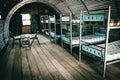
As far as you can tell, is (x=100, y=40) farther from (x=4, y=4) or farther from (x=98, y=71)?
(x=4, y=4)

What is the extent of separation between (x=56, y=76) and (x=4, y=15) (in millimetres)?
7568

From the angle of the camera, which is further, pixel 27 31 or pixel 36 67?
pixel 27 31

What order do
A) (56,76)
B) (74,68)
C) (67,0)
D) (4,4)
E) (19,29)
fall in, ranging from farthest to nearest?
(19,29) → (67,0) → (4,4) → (74,68) → (56,76)

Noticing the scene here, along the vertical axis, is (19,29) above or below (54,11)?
below

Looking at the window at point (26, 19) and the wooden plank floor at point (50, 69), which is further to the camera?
the window at point (26, 19)

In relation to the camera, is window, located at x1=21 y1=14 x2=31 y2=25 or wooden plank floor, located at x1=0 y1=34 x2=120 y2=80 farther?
window, located at x1=21 y1=14 x2=31 y2=25

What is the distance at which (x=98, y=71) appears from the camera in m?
4.80

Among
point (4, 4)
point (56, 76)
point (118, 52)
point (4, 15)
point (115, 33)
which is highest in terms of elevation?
point (4, 4)

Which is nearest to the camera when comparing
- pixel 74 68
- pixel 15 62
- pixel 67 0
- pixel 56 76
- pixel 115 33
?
pixel 56 76

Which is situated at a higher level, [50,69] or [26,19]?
[26,19]

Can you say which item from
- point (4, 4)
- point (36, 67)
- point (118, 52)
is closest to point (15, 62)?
point (36, 67)

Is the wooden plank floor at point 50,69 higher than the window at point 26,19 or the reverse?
the reverse

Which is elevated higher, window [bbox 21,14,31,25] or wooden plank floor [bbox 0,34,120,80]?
window [bbox 21,14,31,25]

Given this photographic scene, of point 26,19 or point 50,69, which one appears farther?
point 26,19
